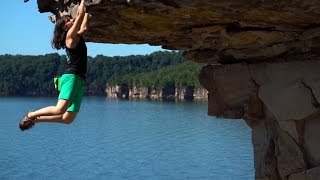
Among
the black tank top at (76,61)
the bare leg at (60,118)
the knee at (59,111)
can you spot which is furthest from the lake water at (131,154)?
the black tank top at (76,61)

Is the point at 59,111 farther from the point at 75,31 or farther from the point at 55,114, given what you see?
the point at 75,31

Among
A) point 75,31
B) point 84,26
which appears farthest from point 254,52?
point 75,31

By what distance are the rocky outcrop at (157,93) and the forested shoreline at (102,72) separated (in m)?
1.57

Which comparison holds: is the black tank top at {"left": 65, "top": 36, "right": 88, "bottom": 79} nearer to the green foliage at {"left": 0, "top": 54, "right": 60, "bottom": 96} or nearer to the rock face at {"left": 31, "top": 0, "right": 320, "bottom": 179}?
the rock face at {"left": 31, "top": 0, "right": 320, "bottom": 179}

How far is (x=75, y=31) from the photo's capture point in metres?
6.30

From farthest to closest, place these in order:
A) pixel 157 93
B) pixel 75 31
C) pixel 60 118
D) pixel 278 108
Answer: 1. pixel 157 93
2. pixel 278 108
3. pixel 60 118
4. pixel 75 31

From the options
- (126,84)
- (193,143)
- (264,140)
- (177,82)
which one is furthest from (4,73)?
(264,140)

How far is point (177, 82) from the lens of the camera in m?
140

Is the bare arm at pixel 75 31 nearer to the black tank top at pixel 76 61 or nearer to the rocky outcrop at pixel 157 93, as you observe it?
the black tank top at pixel 76 61

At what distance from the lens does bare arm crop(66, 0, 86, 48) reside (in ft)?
20.6

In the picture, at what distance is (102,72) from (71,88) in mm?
174336

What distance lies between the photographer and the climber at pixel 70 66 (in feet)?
20.7

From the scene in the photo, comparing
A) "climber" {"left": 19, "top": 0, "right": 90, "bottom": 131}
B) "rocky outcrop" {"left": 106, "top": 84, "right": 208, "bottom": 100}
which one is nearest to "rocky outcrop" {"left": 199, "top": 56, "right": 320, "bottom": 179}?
"climber" {"left": 19, "top": 0, "right": 90, "bottom": 131}

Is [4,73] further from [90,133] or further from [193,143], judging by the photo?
[193,143]
